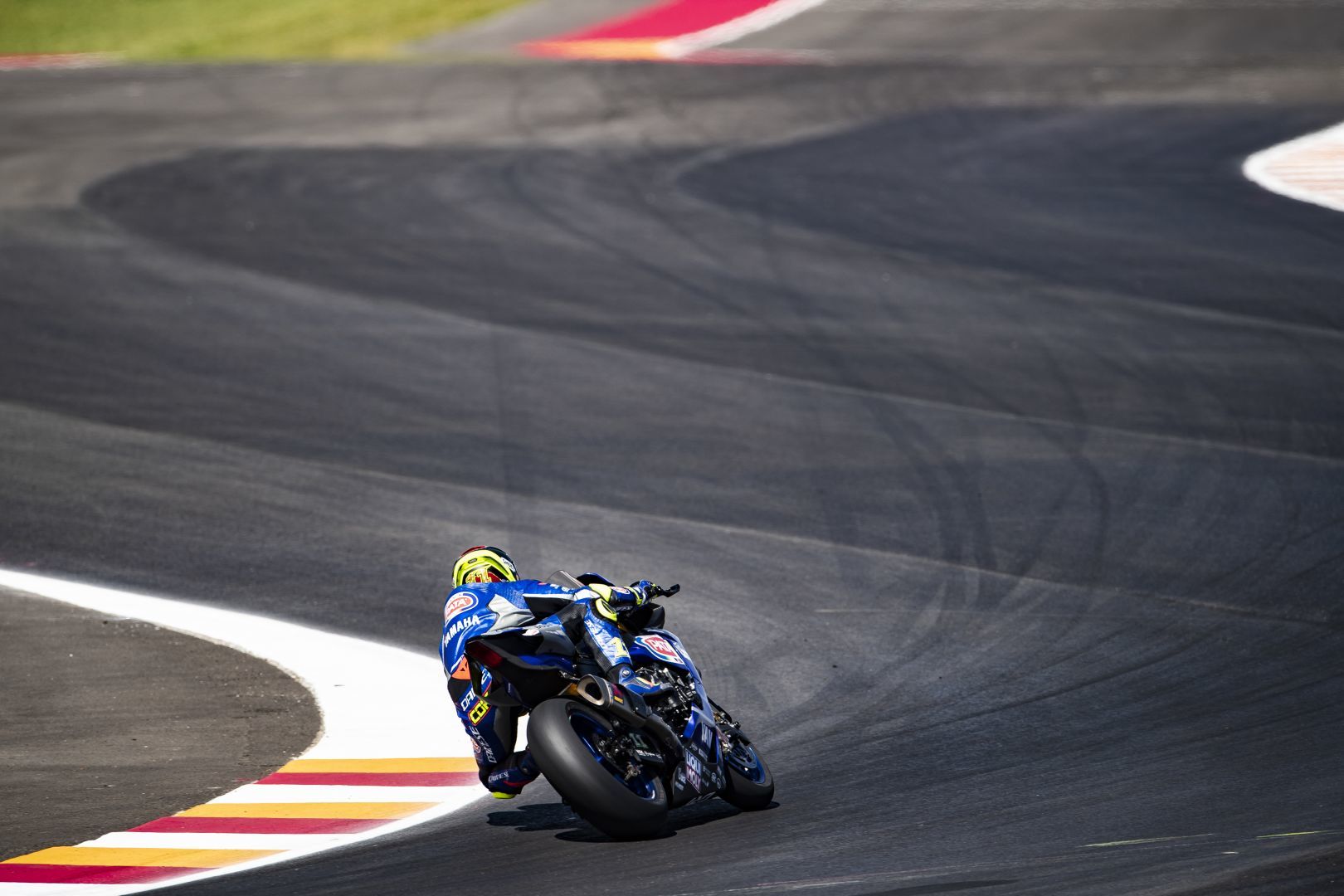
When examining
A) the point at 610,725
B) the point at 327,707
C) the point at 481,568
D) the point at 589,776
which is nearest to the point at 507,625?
the point at 481,568

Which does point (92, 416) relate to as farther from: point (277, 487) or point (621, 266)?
point (621, 266)

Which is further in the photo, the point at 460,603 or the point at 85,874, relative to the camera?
the point at 460,603

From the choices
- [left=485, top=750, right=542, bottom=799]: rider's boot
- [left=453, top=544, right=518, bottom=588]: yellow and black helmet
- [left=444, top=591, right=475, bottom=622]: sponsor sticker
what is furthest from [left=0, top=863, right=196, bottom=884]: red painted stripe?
[left=453, top=544, right=518, bottom=588]: yellow and black helmet

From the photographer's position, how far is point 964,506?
12.1 meters

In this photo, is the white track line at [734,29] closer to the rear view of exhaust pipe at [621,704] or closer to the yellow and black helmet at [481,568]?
the yellow and black helmet at [481,568]

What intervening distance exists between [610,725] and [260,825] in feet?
5.85

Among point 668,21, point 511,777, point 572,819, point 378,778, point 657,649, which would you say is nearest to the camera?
point 511,777

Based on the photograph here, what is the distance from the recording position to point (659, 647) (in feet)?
24.8

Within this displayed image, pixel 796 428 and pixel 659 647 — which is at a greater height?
pixel 796 428

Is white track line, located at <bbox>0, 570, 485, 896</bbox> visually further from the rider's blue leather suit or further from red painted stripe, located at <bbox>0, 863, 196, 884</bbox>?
the rider's blue leather suit

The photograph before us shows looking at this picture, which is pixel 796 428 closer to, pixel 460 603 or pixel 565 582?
pixel 565 582

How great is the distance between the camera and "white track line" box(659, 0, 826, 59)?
33531 millimetres

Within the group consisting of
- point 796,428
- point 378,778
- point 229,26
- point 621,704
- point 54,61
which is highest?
point 229,26

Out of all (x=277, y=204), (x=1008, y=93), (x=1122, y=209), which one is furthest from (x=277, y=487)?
(x=1008, y=93)
